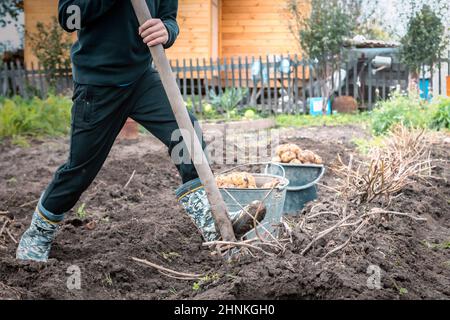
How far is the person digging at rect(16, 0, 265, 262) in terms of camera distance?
10.9 ft

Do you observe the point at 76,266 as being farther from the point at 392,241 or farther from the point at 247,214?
the point at 392,241

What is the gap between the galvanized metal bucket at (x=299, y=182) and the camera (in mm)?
5012

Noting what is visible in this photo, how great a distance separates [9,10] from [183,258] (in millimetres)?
13522

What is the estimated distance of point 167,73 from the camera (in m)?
3.19

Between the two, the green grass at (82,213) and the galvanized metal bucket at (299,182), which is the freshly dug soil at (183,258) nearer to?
the green grass at (82,213)

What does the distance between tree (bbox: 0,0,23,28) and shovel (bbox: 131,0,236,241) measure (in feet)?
44.1

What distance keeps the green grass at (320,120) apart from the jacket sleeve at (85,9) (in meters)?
8.55

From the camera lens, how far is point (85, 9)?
316 centimetres

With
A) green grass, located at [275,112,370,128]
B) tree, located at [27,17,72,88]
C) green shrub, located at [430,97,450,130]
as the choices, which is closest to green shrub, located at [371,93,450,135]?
green shrub, located at [430,97,450,130]

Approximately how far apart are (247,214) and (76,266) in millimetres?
900
